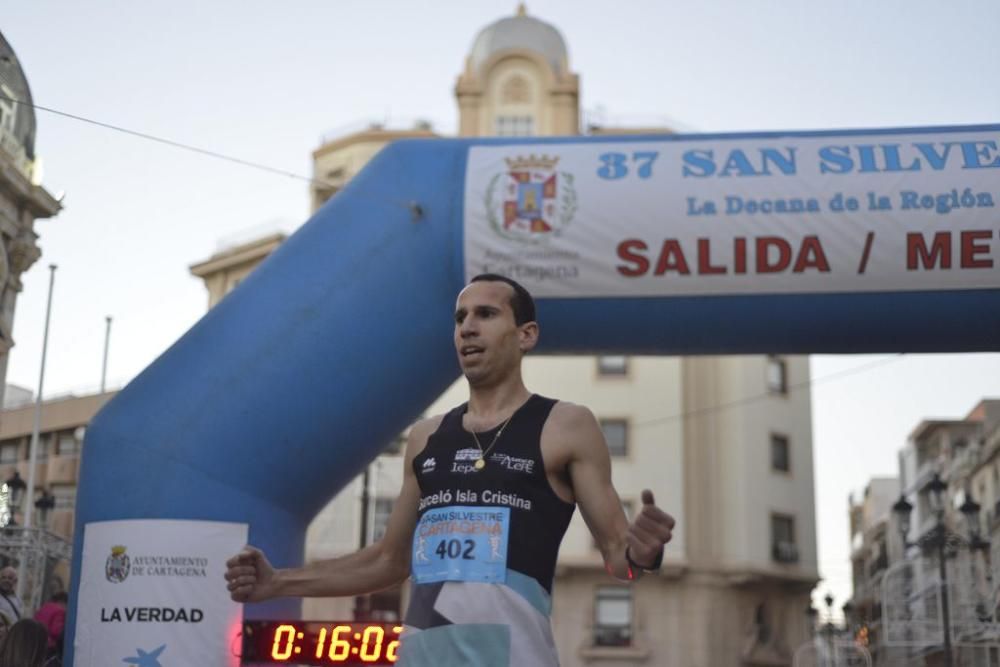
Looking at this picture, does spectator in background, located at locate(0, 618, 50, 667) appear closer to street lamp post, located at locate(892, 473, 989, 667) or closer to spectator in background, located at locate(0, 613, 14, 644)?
spectator in background, located at locate(0, 613, 14, 644)

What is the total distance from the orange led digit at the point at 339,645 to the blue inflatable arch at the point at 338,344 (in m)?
0.88

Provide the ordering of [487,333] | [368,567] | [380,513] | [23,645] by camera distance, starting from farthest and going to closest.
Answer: [380,513], [23,645], [368,567], [487,333]

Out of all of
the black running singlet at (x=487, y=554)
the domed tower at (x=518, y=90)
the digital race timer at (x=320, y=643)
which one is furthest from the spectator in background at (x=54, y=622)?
the domed tower at (x=518, y=90)

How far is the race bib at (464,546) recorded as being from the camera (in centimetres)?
349

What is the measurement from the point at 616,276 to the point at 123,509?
3440 mm

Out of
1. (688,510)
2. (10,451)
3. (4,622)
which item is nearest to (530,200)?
(4,622)

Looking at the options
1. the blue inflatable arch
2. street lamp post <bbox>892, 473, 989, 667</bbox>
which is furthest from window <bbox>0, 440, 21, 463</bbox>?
the blue inflatable arch

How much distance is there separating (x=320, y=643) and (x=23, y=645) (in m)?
1.86

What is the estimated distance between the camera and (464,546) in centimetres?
352

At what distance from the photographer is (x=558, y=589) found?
98.8 ft

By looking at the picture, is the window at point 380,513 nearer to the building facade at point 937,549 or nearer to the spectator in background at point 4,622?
the building facade at point 937,549

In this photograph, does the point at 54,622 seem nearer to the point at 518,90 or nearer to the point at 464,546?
the point at 464,546

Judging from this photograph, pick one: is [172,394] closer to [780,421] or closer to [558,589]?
[558,589]

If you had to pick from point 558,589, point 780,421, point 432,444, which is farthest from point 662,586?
point 432,444
